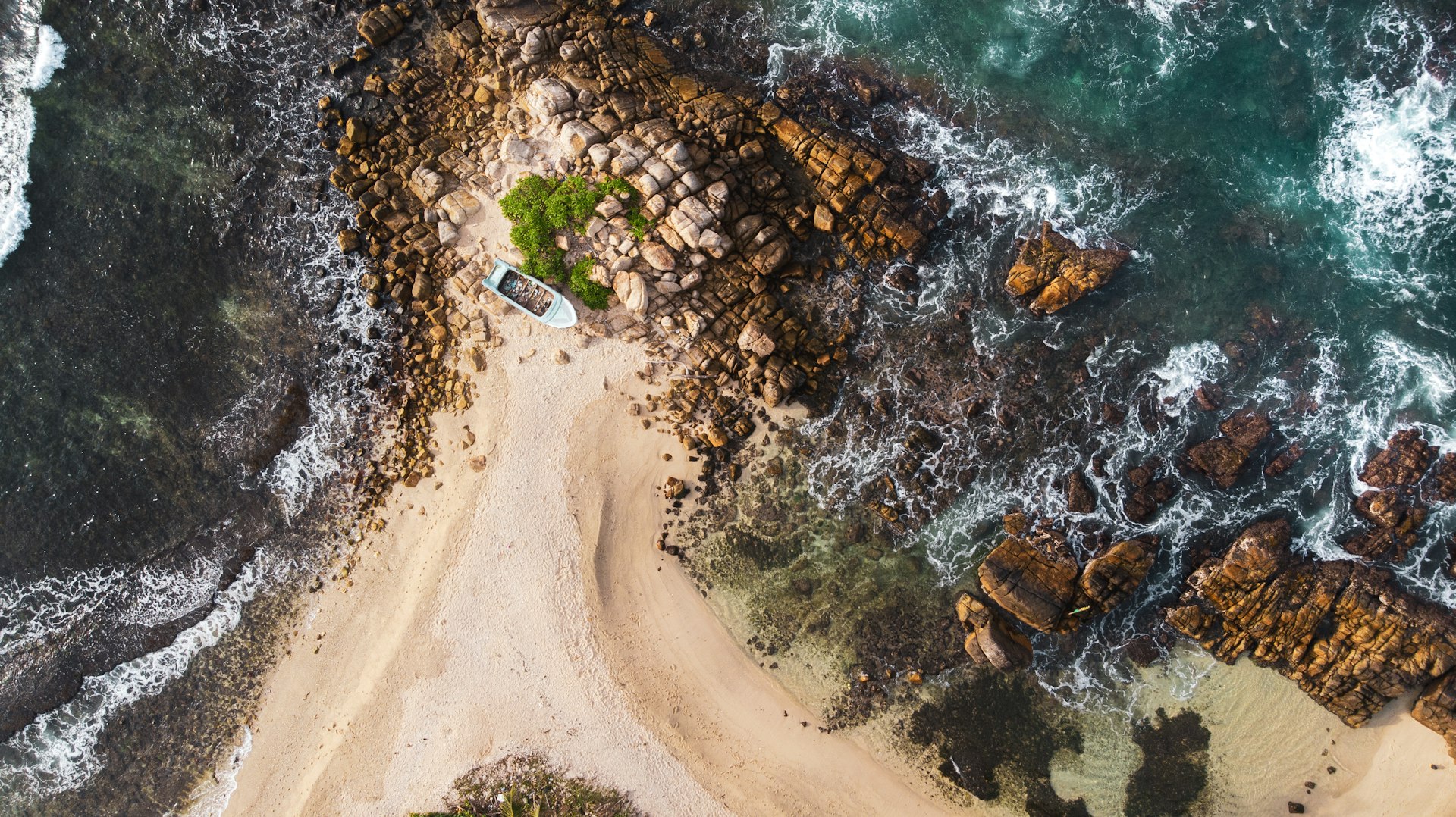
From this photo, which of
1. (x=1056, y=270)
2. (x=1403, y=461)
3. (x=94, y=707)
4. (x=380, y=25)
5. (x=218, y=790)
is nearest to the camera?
(x=1403, y=461)

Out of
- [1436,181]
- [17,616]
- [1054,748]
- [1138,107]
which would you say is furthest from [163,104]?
[1436,181]

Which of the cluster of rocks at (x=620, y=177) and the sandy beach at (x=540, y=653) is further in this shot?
the cluster of rocks at (x=620, y=177)

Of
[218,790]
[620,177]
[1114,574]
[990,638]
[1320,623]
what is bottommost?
[218,790]


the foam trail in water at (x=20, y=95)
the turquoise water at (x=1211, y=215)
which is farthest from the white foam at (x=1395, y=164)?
the foam trail in water at (x=20, y=95)

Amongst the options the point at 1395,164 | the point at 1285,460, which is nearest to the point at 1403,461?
the point at 1285,460

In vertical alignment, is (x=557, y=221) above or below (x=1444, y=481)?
below

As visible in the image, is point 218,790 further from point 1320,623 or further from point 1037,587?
point 1320,623

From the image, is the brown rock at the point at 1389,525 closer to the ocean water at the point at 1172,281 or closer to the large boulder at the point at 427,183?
the ocean water at the point at 1172,281
